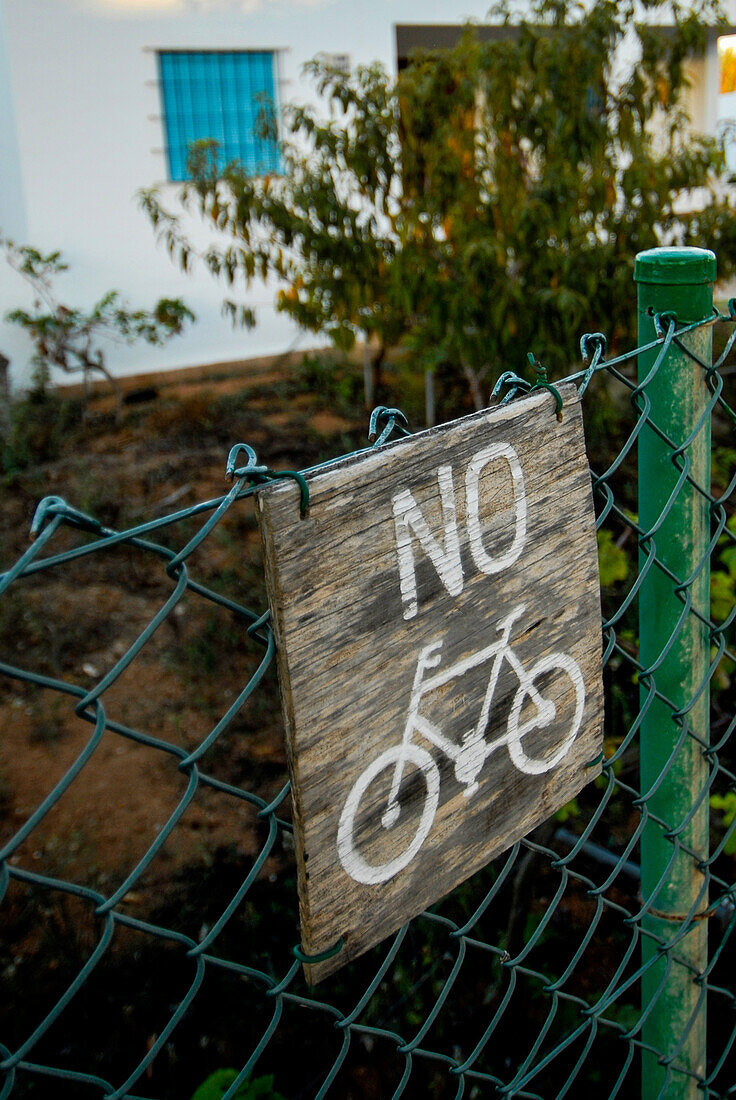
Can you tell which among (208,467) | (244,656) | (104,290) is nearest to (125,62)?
(104,290)

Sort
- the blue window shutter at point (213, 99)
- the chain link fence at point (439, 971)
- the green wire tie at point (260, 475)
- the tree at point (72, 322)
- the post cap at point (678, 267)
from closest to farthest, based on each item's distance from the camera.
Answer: the green wire tie at point (260, 475) → the post cap at point (678, 267) → the chain link fence at point (439, 971) → the tree at point (72, 322) → the blue window shutter at point (213, 99)

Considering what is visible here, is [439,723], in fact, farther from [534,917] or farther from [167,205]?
[167,205]

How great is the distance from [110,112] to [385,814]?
730 centimetres

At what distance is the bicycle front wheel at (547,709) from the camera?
3.38 ft

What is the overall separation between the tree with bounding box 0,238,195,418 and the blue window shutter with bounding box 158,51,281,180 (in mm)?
1078

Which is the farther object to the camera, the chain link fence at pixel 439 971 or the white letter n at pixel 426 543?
the chain link fence at pixel 439 971

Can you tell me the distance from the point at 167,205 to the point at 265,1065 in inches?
257

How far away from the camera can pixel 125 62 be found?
7051mm

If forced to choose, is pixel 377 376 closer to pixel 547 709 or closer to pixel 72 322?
pixel 72 322

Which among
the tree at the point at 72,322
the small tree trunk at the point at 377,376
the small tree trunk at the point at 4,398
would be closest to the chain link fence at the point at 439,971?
the small tree trunk at the point at 4,398

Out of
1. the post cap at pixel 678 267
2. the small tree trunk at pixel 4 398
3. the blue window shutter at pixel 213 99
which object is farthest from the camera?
the blue window shutter at pixel 213 99

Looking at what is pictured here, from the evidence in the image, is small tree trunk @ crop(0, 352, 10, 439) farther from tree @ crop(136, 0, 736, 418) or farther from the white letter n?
the white letter n

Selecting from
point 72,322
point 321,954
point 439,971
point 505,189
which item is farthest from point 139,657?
point 72,322

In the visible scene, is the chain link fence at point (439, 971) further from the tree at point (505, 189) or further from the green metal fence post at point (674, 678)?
the tree at point (505, 189)
